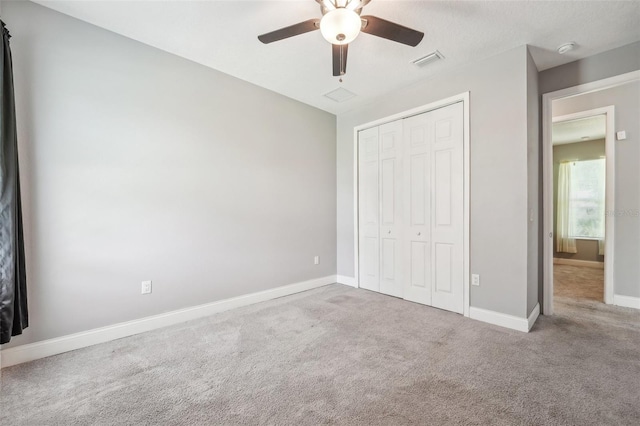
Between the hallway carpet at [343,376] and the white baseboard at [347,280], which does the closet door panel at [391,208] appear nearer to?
the white baseboard at [347,280]

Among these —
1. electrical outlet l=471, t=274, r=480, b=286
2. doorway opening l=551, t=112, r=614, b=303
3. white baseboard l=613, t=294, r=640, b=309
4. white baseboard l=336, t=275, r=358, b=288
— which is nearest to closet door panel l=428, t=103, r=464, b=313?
electrical outlet l=471, t=274, r=480, b=286

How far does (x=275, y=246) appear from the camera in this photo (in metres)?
3.63

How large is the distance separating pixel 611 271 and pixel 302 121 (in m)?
4.33

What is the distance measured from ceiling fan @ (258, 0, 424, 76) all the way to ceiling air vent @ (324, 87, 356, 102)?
1.47m

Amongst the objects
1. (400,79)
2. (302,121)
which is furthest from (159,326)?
(400,79)

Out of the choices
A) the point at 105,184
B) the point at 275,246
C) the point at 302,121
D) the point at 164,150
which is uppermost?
the point at 302,121

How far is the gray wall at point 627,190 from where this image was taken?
3139 mm

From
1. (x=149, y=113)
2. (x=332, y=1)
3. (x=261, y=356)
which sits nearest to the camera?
(x=332, y=1)

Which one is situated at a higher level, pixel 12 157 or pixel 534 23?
pixel 534 23

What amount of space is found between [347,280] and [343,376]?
2.39 metres

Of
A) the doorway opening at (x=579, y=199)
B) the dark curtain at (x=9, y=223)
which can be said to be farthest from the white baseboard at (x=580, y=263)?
the dark curtain at (x=9, y=223)

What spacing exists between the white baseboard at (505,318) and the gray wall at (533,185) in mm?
100

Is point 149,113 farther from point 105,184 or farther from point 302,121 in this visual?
point 302,121

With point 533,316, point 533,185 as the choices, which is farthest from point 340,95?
point 533,316
